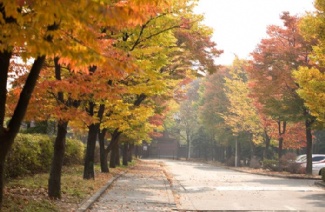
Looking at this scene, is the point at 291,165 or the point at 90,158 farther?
the point at 291,165

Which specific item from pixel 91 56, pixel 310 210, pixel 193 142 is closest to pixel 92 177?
pixel 310 210

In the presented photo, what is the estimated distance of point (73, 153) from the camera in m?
26.9

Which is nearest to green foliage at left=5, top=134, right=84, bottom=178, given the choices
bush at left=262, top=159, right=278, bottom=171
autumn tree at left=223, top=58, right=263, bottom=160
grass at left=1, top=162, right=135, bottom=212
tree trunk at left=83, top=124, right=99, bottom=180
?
grass at left=1, top=162, right=135, bottom=212

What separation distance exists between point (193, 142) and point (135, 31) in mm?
68461

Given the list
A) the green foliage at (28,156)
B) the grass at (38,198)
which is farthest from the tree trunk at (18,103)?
the green foliage at (28,156)

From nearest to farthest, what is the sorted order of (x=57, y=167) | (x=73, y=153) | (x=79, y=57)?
(x=79, y=57)
(x=57, y=167)
(x=73, y=153)

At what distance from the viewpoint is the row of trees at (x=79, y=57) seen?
5.04m

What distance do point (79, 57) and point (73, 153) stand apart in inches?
893

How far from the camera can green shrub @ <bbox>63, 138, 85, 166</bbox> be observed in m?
25.1

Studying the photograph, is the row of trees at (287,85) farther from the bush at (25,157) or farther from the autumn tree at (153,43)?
the bush at (25,157)

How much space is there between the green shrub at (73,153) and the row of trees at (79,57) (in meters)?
5.52

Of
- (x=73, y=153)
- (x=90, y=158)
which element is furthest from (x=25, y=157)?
(x=73, y=153)

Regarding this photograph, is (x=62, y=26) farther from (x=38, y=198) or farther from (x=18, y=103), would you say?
(x=38, y=198)

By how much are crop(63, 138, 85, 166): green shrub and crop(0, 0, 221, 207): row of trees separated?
217 inches
